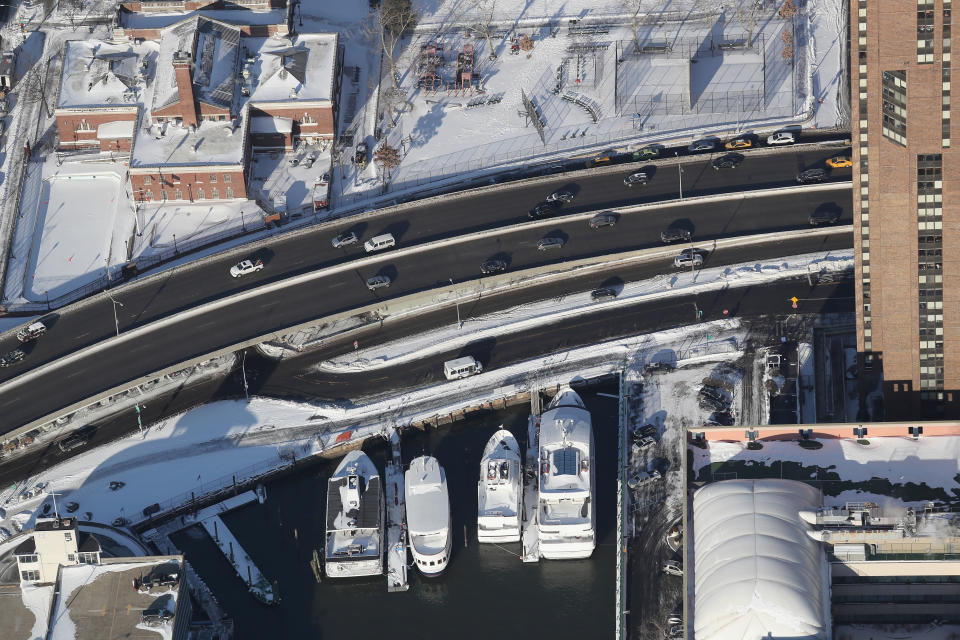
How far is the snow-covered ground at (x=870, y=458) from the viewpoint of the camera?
192 m

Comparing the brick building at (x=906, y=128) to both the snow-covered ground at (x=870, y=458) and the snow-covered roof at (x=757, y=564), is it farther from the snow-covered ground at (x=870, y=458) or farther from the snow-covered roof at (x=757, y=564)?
the snow-covered roof at (x=757, y=564)

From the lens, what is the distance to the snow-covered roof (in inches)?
6885

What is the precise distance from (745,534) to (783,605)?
9302 millimetres

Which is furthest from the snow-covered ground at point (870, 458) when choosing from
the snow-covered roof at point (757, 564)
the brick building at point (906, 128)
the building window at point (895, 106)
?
the building window at point (895, 106)

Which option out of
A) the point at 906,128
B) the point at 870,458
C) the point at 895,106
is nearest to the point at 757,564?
the point at 870,458

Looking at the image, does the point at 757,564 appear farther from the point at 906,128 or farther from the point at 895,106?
the point at 895,106

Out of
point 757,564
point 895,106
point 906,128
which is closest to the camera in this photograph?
point 757,564

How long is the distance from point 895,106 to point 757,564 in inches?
1909

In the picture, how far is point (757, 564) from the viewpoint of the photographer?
178m

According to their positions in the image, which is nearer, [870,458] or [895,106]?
[895,106]

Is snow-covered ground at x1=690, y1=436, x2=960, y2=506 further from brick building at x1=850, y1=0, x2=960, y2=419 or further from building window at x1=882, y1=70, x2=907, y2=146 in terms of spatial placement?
building window at x1=882, y1=70, x2=907, y2=146

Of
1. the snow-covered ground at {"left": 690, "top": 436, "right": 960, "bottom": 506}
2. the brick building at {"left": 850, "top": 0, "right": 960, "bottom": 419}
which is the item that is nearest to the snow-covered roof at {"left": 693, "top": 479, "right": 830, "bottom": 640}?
the snow-covered ground at {"left": 690, "top": 436, "right": 960, "bottom": 506}

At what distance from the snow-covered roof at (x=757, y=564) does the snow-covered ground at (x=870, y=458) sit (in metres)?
6.32

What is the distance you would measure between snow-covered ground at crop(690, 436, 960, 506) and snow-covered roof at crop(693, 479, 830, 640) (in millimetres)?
6325
